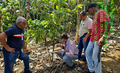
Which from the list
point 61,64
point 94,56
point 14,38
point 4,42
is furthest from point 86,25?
point 4,42

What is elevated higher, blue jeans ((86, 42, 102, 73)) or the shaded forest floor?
blue jeans ((86, 42, 102, 73))

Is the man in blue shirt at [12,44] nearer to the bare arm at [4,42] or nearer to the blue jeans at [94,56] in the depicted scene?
the bare arm at [4,42]

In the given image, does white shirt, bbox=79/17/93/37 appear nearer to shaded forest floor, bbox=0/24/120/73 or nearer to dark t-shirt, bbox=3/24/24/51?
shaded forest floor, bbox=0/24/120/73

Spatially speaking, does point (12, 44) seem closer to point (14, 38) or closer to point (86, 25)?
point (14, 38)

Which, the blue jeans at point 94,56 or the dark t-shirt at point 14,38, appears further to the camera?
the dark t-shirt at point 14,38

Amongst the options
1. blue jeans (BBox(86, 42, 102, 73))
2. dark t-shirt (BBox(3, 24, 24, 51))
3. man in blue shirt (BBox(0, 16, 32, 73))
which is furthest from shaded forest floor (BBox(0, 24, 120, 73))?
dark t-shirt (BBox(3, 24, 24, 51))

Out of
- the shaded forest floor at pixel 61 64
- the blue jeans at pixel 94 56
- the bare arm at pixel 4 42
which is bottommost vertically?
the shaded forest floor at pixel 61 64

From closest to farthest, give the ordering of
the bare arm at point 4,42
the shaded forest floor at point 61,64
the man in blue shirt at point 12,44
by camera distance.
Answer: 1. the bare arm at point 4,42
2. the man in blue shirt at point 12,44
3. the shaded forest floor at point 61,64

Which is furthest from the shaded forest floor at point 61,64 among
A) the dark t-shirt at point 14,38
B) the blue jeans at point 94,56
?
the dark t-shirt at point 14,38

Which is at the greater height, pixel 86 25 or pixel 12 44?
pixel 86 25

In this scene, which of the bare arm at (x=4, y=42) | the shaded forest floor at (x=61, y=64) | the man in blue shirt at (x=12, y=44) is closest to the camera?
the bare arm at (x=4, y=42)

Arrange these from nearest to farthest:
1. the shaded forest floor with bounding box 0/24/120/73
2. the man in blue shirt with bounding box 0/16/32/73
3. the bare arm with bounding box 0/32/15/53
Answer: the bare arm with bounding box 0/32/15/53 < the man in blue shirt with bounding box 0/16/32/73 < the shaded forest floor with bounding box 0/24/120/73

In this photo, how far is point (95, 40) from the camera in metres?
2.04

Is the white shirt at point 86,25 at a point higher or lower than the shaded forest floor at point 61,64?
higher
